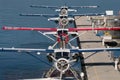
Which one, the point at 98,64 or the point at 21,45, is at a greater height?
the point at 98,64

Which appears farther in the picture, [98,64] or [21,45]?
[21,45]

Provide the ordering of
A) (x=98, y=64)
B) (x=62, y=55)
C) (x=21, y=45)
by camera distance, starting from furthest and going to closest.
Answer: (x=21, y=45) < (x=98, y=64) < (x=62, y=55)

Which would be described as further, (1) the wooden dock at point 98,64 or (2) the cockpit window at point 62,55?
(2) the cockpit window at point 62,55

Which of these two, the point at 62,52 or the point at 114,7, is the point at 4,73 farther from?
the point at 114,7

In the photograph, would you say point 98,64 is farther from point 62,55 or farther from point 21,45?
point 21,45

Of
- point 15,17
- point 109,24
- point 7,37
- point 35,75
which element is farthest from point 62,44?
point 15,17

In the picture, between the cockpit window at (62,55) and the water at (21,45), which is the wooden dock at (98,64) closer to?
the cockpit window at (62,55)

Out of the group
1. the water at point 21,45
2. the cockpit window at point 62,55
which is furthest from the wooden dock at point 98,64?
the water at point 21,45

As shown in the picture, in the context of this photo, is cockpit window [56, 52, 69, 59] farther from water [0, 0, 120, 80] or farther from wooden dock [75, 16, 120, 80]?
water [0, 0, 120, 80]

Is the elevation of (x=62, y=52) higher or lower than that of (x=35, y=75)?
higher

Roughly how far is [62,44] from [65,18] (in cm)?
2175

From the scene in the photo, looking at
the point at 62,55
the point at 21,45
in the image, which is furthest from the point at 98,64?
the point at 21,45

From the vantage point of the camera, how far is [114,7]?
14038 cm

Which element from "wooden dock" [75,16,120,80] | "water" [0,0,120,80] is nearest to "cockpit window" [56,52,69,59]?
"wooden dock" [75,16,120,80]
